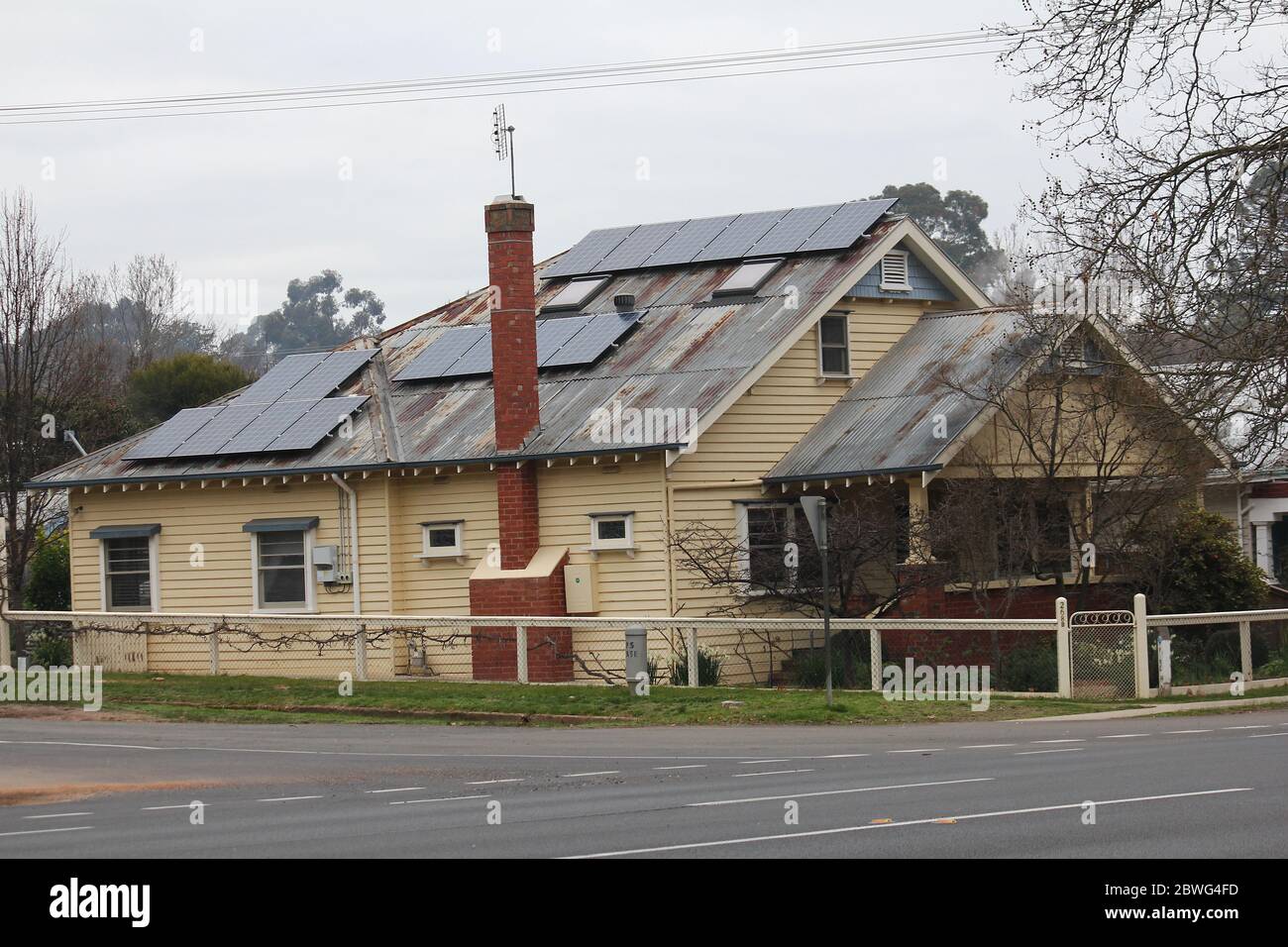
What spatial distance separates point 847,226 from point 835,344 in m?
2.26

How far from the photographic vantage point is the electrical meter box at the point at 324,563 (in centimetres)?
3275

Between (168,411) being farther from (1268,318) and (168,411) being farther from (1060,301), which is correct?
(1268,318)

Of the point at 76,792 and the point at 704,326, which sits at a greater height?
the point at 704,326

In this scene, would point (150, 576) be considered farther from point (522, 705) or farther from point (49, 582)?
point (522, 705)

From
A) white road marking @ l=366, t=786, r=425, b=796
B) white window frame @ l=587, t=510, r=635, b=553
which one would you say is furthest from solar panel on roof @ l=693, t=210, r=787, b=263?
white road marking @ l=366, t=786, r=425, b=796

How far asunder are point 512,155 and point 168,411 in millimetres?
30458

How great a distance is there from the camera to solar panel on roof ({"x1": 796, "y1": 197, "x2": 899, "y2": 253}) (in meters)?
33.1

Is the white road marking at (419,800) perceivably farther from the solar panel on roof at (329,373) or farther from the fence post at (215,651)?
the solar panel on roof at (329,373)

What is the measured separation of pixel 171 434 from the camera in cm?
3547

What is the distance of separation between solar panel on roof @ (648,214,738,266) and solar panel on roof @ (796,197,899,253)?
284 centimetres

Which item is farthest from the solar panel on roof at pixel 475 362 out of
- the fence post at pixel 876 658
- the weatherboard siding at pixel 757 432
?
the fence post at pixel 876 658

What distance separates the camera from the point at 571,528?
30.9 metres
